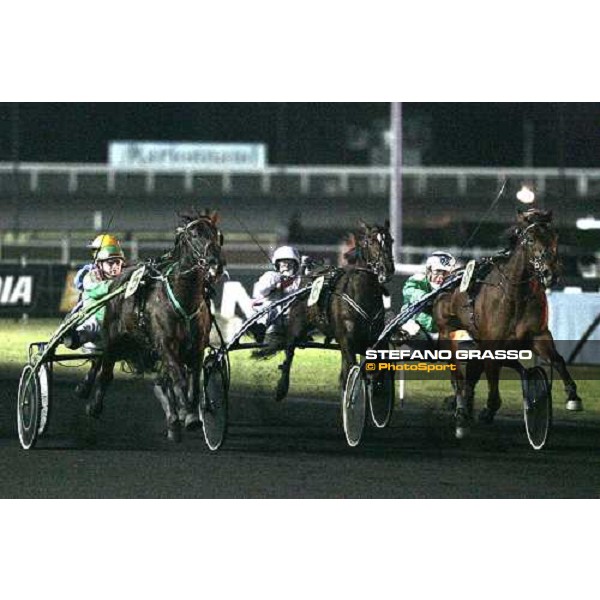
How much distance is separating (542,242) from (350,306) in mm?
1487

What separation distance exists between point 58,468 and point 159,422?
2432mm

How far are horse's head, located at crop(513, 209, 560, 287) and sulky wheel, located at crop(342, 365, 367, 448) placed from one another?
1280 millimetres

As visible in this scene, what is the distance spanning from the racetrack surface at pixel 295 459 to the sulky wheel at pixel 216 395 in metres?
0.19

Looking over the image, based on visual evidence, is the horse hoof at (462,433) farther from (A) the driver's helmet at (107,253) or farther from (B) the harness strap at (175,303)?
(A) the driver's helmet at (107,253)

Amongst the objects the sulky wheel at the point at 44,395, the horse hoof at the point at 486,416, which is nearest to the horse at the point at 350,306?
the horse hoof at the point at 486,416

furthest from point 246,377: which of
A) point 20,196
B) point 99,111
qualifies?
point 20,196

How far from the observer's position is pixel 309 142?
96.6ft

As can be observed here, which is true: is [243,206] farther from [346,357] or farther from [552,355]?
[552,355]

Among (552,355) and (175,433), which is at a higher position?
(552,355)

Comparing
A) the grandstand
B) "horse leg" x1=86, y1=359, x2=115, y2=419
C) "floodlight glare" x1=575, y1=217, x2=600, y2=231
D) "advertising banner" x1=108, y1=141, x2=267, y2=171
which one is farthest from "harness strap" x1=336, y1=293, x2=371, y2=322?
"advertising banner" x1=108, y1=141, x2=267, y2=171

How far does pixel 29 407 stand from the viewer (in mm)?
10109

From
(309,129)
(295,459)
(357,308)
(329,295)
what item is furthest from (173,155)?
(295,459)

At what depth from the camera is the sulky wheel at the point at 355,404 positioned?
9586 mm

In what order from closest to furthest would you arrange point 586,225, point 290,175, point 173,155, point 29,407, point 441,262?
point 29,407 → point 441,262 → point 586,225 → point 173,155 → point 290,175
